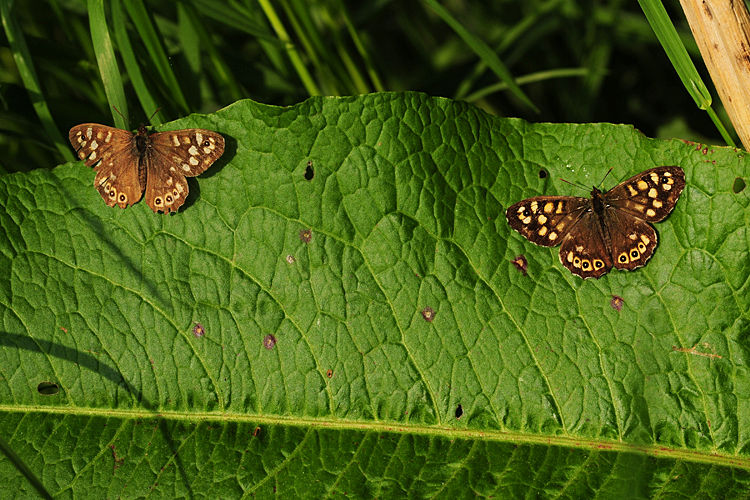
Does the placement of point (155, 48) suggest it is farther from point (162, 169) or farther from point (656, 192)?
point (656, 192)

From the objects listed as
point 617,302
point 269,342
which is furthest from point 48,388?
point 617,302

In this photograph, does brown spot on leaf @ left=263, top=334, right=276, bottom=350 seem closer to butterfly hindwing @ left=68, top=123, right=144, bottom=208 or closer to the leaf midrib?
the leaf midrib

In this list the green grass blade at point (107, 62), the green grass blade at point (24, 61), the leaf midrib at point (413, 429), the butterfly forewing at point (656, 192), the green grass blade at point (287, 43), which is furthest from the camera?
the green grass blade at point (287, 43)

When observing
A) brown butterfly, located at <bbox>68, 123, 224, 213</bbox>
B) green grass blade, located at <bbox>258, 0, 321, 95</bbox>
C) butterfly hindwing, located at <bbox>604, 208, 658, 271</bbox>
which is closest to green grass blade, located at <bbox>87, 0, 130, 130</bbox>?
brown butterfly, located at <bbox>68, 123, 224, 213</bbox>

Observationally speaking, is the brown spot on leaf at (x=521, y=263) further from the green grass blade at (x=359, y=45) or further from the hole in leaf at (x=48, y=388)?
the hole in leaf at (x=48, y=388)

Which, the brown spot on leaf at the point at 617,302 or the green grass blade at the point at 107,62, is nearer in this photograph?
the brown spot on leaf at the point at 617,302

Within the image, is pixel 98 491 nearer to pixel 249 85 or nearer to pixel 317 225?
pixel 317 225

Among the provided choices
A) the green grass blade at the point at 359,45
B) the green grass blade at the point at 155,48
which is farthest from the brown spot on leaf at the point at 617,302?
the green grass blade at the point at 155,48
